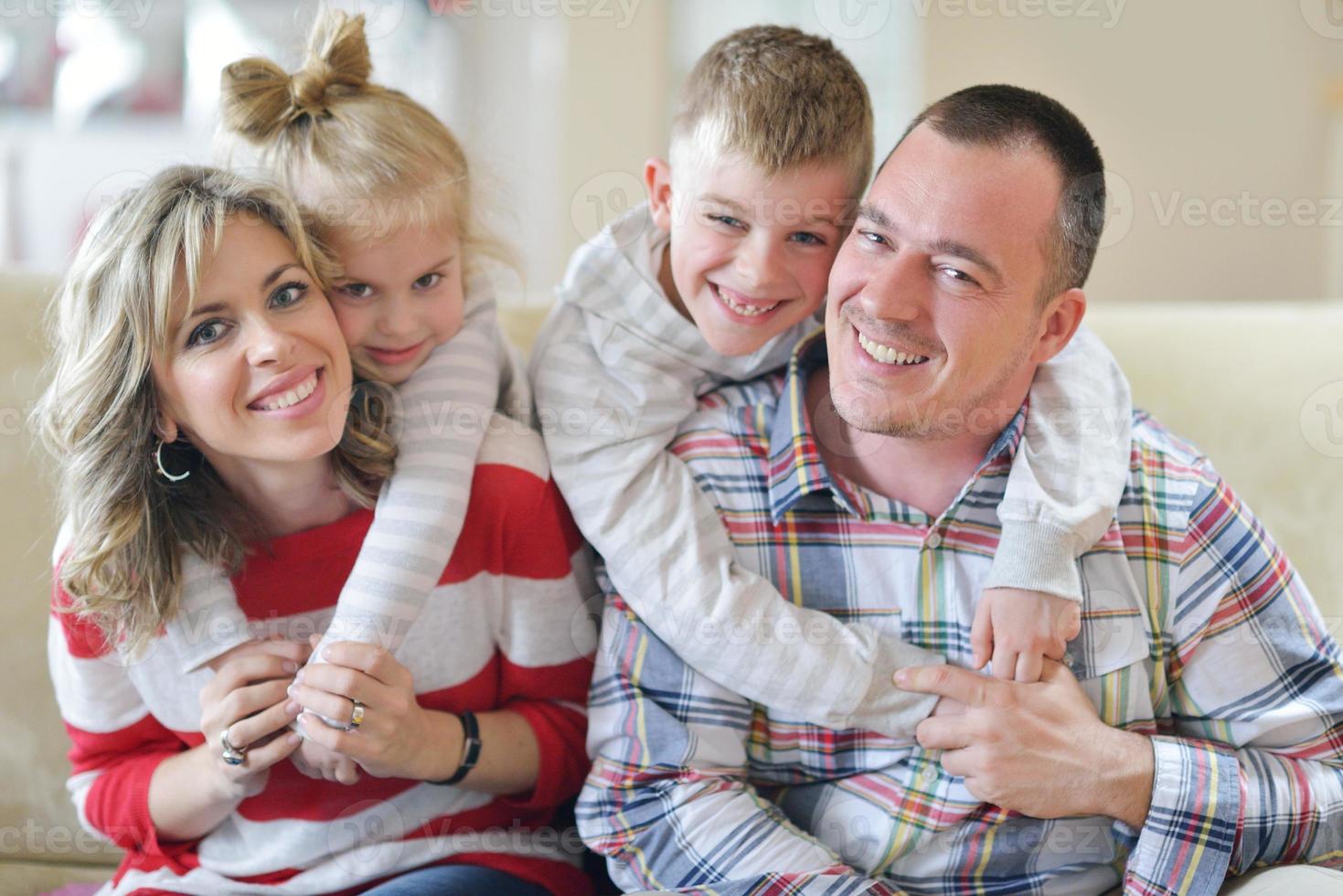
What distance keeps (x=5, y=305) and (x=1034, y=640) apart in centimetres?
143

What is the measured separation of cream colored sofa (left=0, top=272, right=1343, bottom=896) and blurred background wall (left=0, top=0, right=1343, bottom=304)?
1.84m

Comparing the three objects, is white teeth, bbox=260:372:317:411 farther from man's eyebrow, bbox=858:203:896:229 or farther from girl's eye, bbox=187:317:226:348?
man's eyebrow, bbox=858:203:896:229

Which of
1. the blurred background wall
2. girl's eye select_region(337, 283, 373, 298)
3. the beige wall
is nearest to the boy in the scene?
girl's eye select_region(337, 283, 373, 298)

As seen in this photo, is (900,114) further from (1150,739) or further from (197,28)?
(1150,739)

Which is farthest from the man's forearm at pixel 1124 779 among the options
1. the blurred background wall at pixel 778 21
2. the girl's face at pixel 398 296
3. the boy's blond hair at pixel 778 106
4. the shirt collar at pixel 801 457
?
the blurred background wall at pixel 778 21

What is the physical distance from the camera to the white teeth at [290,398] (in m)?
1.28

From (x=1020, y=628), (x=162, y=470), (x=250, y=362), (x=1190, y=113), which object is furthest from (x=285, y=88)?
(x=1190, y=113)

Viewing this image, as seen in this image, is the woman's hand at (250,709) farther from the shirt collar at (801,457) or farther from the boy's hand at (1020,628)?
the boy's hand at (1020,628)

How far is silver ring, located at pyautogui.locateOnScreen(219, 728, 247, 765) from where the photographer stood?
1291 millimetres

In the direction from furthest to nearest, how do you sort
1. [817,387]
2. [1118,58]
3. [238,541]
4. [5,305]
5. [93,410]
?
[1118,58]
[5,305]
[817,387]
[238,541]
[93,410]

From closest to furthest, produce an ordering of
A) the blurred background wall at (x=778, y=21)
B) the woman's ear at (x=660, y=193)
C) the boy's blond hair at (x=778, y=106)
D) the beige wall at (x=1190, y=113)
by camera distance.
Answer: the boy's blond hair at (x=778, y=106), the woman's ear at (x=660, y=193), the blurred background wall at (x=778, y=21), the beige wall at (x=1190, y=113)

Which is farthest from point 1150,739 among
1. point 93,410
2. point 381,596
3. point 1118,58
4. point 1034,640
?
point 1118,58

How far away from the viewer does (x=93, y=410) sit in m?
1.26

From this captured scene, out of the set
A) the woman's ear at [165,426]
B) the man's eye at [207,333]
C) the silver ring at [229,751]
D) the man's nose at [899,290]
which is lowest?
the silver ring at [229,751]
